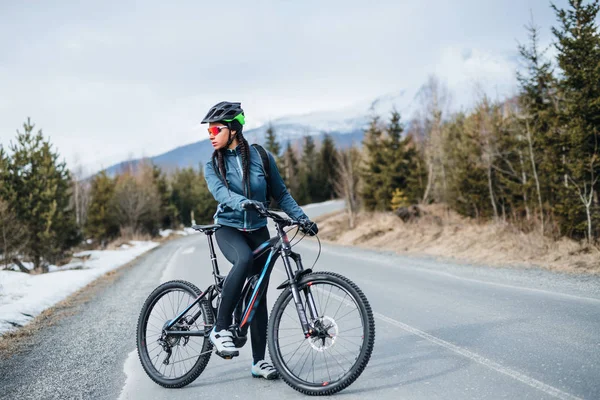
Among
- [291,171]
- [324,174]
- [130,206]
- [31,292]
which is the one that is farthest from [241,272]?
[324,174]

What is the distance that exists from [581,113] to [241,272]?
13.5m

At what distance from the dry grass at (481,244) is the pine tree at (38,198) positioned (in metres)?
15.1

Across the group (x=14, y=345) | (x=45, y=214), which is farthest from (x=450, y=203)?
(x=14, y=345)

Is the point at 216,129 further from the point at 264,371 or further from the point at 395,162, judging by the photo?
the point at 395,162

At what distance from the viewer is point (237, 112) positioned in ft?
12.3

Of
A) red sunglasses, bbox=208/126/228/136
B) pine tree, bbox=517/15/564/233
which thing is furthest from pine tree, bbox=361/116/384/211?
red sunglasses, bbox=208/126/228/136

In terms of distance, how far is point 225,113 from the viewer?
12.1 feet

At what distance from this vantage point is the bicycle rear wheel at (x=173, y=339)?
3850 millimetres

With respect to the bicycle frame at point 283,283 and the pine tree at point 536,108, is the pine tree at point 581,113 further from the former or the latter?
the bicycle frame at point 283,283

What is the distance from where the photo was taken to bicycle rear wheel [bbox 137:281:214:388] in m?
3.85

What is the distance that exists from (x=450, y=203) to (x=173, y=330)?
28.7 m

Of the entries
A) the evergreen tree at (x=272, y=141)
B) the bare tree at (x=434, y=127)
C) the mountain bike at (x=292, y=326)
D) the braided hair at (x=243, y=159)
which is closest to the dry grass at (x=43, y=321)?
the mountain bike at (x=292, y=326)

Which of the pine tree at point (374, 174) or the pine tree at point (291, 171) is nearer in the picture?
the pine tree at point (374, 174)

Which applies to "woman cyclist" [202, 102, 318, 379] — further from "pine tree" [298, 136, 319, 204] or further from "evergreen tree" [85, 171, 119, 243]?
"pine tree" [298, 136, 319, 204]
